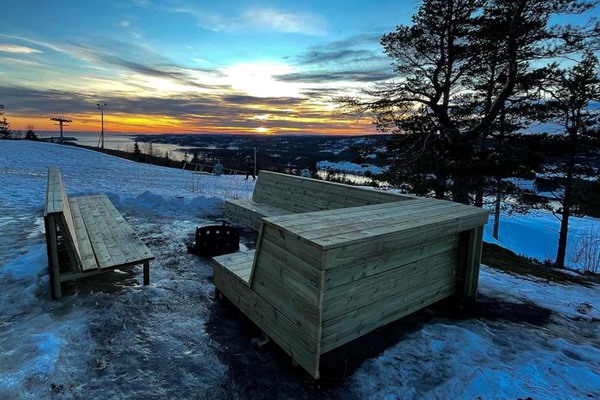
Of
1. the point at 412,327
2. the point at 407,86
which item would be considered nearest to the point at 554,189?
the point at 407,86

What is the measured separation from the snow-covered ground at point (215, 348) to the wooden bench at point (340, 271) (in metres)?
0.31

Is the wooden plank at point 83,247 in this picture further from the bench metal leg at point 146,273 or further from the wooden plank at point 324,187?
the wooden plank at point 324,187

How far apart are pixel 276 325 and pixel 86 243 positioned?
3043 millimetres

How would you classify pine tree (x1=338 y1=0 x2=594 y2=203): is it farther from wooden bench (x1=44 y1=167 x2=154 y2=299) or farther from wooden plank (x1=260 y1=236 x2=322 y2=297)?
wooden bench (x1=44 y1=167 x2=154 y2=299)

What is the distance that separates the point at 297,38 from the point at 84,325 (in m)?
10.2

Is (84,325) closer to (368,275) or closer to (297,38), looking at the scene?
(368,275)

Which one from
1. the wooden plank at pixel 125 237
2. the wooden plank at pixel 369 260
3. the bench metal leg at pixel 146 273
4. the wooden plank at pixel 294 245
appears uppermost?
the wooden plank at pixel 294 245

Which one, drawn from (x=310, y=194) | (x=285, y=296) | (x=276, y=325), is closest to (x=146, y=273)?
(x=276, y=325)

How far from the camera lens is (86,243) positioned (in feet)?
13.7

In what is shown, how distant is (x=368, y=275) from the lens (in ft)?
9.27

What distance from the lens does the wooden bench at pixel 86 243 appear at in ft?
11.4

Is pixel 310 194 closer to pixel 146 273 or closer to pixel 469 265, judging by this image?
pixel 469 265

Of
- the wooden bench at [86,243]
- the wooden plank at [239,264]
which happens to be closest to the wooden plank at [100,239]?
the wooden bench at [86,243]

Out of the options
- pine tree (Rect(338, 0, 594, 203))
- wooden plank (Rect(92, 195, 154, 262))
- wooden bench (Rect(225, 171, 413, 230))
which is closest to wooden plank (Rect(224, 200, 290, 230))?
wooden bench (Rect(225, 171, 413, 230))
